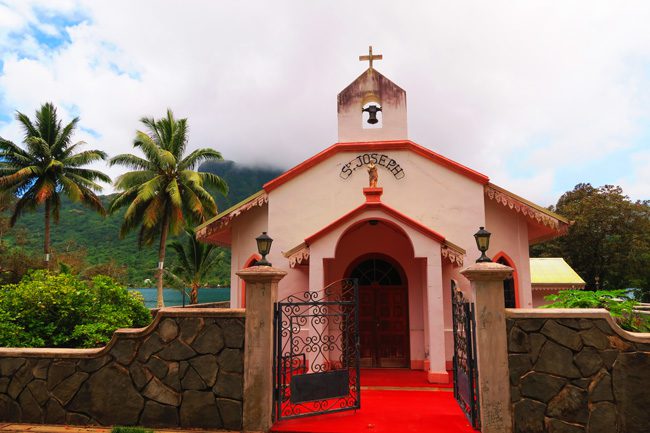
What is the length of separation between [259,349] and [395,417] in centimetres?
259

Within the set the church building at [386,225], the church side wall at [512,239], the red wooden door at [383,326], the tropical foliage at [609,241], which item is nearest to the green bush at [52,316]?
the church building at [386,225]

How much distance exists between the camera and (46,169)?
26.9 m

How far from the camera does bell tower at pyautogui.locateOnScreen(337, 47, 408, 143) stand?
12.8m

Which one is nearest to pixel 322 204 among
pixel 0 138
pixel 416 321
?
pixel 416 321

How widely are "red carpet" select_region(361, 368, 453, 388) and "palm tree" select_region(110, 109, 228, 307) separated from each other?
16187 mm

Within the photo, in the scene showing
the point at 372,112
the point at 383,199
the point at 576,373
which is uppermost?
the point at 372,112

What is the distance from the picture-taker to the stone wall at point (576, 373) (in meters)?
5.95

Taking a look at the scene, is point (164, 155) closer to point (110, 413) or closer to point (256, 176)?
point (110, 413)

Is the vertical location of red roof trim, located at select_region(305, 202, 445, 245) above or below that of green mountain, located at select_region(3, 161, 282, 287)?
below

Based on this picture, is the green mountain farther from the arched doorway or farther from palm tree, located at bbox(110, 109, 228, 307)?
the arched doorway

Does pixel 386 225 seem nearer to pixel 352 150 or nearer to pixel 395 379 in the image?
pixel 352 150

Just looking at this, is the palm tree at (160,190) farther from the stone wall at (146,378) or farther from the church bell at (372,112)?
the stone wall at (146,378)

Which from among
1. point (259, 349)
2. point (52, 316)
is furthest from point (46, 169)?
point (259, 349)

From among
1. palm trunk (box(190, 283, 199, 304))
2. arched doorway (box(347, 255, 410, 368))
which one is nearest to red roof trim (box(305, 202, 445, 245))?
arched doorway (box(347, 255, 410, 368))
